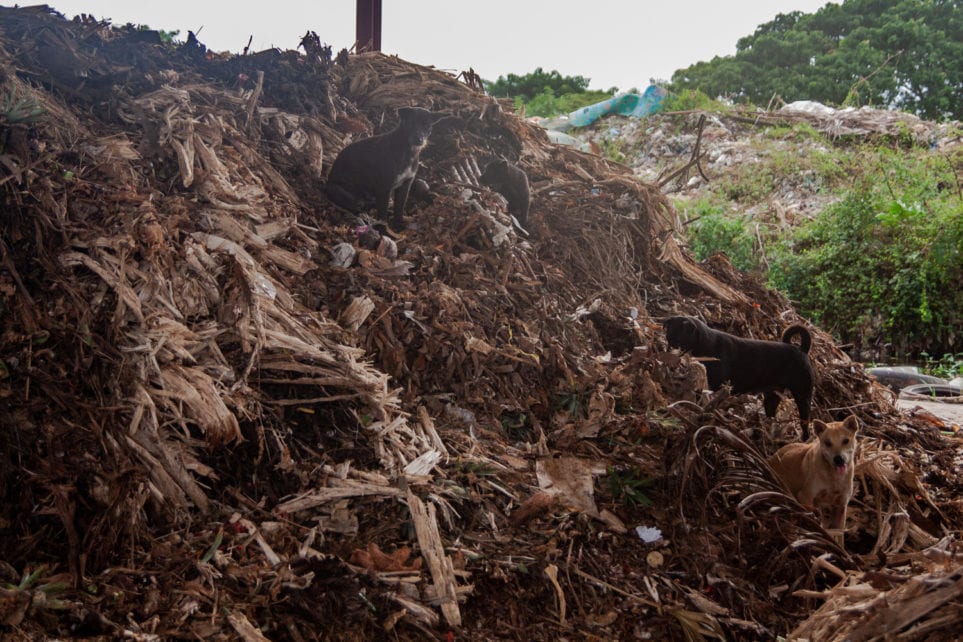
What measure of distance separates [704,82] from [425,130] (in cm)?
1644

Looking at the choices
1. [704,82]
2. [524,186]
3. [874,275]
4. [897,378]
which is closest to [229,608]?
[524,186]

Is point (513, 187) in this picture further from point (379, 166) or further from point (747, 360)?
point (747, 360)

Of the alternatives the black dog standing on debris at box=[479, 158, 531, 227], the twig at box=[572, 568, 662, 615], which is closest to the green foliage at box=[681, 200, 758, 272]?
the black dog standing on debris at box=[479, 158, 531, 227]

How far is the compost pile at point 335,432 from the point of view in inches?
95.4

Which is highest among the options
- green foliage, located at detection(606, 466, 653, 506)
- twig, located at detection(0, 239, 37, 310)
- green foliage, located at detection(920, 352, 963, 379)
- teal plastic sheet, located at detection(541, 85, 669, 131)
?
teal plastic sheet, located at detection(541, 85, 669, 131)

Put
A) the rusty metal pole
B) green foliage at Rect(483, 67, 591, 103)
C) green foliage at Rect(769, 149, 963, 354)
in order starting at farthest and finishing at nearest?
green foliage at Rect(483, 67, 591, 103), green foliage at Rect(769, 149, 963, 354), the rusty metal pole

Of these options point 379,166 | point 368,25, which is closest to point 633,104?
point 368,25

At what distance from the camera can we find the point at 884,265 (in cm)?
930

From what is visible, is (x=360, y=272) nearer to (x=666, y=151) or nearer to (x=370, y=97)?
(x=370, y=97)

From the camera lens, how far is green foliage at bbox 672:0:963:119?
53.4 ft

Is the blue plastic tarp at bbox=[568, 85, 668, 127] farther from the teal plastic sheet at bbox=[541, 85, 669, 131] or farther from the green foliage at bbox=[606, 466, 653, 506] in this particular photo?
the green foliage at bbox=[606, 466, 653, 506]

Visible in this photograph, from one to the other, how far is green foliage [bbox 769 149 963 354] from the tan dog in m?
6.16

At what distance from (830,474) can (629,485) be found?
894mm

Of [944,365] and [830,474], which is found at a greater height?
[830,474]
